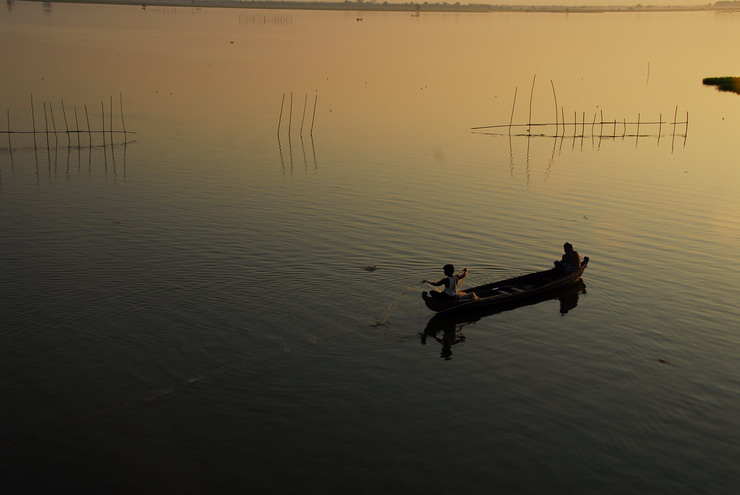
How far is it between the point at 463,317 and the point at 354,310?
8.66 feet

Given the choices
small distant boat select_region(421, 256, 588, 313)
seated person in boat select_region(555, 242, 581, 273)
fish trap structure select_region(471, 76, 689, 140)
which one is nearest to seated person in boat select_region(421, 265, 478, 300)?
small distant boat select_region(421, 256, 588, 313)

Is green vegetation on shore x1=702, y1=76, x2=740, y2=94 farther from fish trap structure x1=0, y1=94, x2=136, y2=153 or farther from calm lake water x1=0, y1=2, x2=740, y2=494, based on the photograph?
fish trap structure x1=0, y1=94, x2=136, y2=153

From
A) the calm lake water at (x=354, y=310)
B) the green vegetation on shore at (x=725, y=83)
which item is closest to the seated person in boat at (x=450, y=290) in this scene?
the calm lake water at (x=354, y=310)

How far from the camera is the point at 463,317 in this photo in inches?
730

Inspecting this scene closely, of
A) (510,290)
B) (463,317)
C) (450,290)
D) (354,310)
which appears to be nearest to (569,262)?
(510,290)

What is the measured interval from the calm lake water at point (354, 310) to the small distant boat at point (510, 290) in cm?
43

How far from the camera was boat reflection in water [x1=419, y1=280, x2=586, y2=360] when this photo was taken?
17.2 m

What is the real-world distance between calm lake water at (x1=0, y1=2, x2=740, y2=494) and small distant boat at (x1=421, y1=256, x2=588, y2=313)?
43 centimetres

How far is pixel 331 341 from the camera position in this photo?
16.4 meters

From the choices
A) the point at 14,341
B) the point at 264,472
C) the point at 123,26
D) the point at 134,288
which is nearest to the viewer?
the point at 264,472

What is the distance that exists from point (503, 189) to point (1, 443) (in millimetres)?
23438

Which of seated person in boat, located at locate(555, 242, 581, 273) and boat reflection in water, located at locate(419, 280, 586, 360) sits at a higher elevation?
seated person in boat, located at locate(555, 242, 581, 273)

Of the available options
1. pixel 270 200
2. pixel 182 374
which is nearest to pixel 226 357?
pixel 182 374

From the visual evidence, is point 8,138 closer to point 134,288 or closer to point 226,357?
point 134,288
